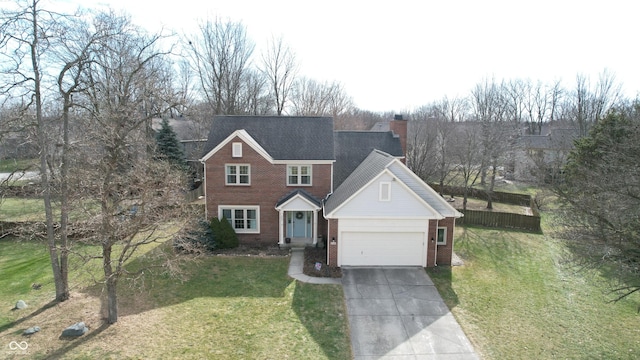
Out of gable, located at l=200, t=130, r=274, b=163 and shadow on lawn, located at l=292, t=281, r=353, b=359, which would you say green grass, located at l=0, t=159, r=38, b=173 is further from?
shadow on lawn, located at l=292, t=281, r=353, b=359

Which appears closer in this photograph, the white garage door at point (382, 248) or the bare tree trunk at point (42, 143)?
the bare tree trunk at point (42, 143)

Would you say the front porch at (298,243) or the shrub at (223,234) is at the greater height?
the shrub at (223,234)

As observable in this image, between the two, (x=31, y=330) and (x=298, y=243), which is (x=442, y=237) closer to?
(x=298, y=243)

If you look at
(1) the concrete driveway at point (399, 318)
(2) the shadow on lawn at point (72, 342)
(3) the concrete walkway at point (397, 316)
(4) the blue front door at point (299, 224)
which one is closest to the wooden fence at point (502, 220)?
(3) the concrete walkway at point (397, 316)

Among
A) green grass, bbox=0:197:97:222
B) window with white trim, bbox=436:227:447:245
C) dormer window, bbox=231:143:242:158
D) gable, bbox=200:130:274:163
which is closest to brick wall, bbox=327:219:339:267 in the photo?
window with white trim, bbox=436:227:447:245

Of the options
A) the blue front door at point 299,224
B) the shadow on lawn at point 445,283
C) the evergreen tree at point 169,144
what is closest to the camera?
the shadow on lawn at point 445,283

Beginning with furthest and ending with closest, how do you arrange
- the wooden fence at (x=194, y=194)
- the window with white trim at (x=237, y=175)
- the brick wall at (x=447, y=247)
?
the wooden fence at (x=194, y=194) → the window with white trim at (x=237, y=175) → the brick wall at (x=447, y=247)

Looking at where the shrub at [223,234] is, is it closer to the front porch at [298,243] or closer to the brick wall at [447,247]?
the front porch at [298,243]
